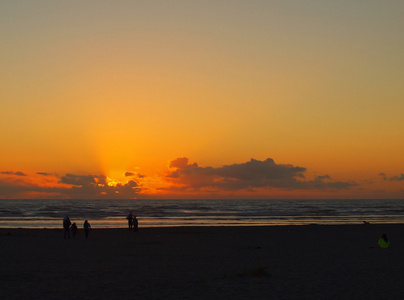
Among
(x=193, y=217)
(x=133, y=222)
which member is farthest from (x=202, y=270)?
(x=193, y=217)

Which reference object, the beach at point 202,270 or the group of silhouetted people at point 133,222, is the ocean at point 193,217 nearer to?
the group of silhouetted people at point 133,222

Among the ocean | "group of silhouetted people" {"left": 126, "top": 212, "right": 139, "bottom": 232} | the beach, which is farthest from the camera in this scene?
the ocean

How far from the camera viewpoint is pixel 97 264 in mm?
20594

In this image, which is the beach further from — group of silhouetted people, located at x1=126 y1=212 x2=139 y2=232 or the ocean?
the ocean

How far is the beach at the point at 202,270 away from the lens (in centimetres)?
1406

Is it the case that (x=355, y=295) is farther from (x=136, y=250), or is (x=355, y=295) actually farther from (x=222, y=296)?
(x=136, y=250)

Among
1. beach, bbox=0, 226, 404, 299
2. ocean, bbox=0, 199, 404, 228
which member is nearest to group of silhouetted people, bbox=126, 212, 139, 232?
ocean, bbox=0, 199, 404, 228

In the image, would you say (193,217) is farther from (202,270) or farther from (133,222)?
(202,270)

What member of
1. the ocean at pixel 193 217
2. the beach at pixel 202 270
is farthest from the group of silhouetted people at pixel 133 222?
the beach at pixel 202 270

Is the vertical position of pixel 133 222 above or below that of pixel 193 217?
above

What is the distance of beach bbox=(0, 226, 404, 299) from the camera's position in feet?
46.1

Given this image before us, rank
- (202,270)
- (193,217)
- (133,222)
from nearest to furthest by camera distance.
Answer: (202,270), (133,222), (193,217)

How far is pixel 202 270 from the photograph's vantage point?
1858cm

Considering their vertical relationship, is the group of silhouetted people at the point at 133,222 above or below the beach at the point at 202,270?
above
